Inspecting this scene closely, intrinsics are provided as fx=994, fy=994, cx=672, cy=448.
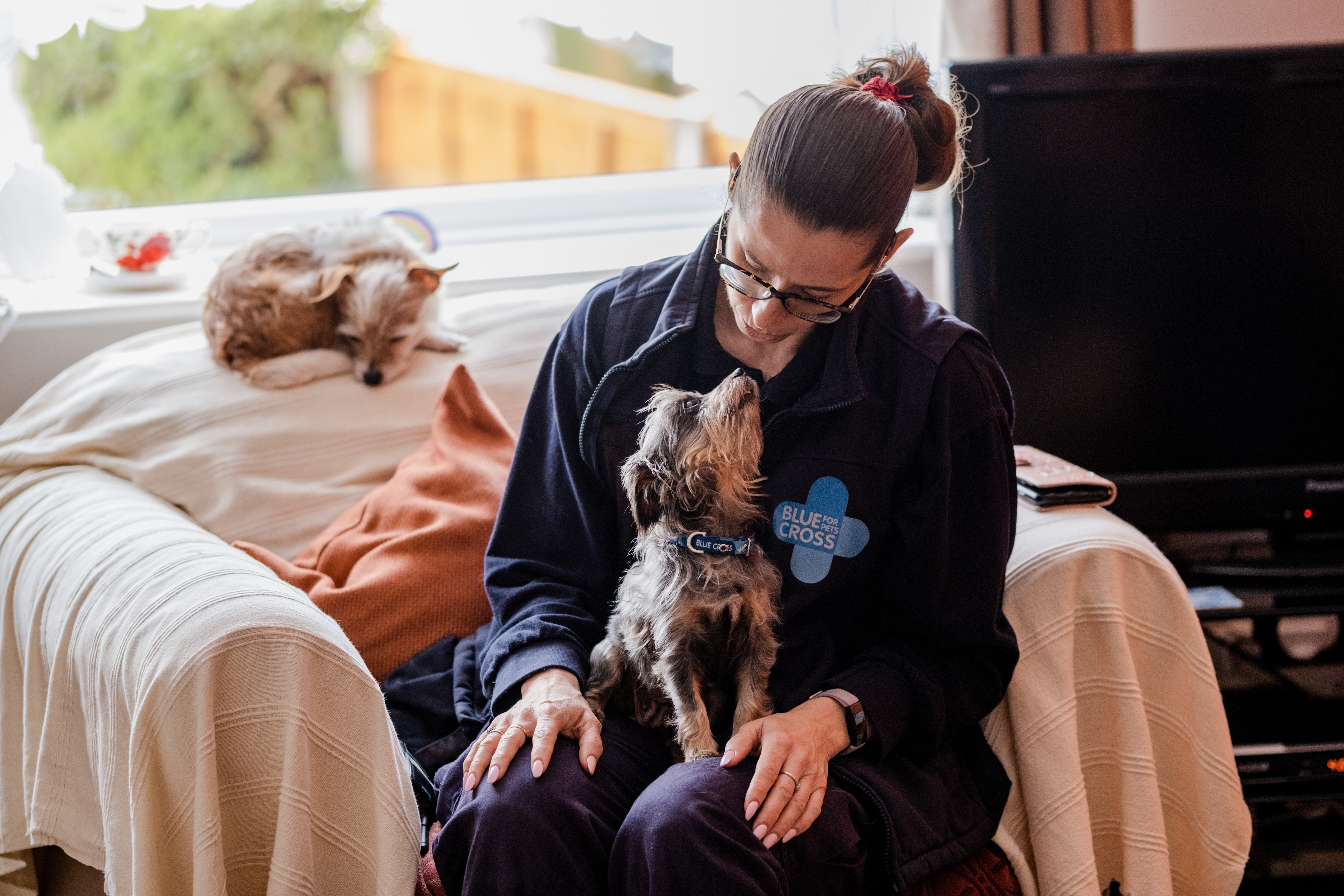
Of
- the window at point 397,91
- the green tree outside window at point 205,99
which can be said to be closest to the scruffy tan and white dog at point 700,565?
the window at point 397,91

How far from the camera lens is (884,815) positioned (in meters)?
1.31

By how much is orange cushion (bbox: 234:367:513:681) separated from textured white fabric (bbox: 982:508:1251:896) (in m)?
0.91

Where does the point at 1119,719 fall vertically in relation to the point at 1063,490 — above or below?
below

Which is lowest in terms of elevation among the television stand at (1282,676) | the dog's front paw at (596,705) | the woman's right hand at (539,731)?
the television stand at (1282,676)

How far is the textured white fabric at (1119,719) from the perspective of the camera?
1538 millimetres

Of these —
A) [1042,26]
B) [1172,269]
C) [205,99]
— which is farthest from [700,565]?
[205,99]

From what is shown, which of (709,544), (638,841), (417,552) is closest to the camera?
(638,841)

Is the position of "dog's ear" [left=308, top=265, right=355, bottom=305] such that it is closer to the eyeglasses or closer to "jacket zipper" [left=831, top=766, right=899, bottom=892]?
the eyeglasses

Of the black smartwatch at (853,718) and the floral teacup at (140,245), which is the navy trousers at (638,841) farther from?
the floral teacup at (140,245)

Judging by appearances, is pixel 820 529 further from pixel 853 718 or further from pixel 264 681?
pixel 264 681

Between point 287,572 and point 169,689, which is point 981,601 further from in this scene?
point 287,572

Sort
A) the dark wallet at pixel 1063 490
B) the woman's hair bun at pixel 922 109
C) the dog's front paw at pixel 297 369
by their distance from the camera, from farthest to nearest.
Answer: the dog's front paw at pixel 297 369
the dark wallet at pixel 1063 490
the woman's hair bun at pixel 922 109

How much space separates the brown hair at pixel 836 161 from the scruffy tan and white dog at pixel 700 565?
25cm

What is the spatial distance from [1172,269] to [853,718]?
1369 mm
